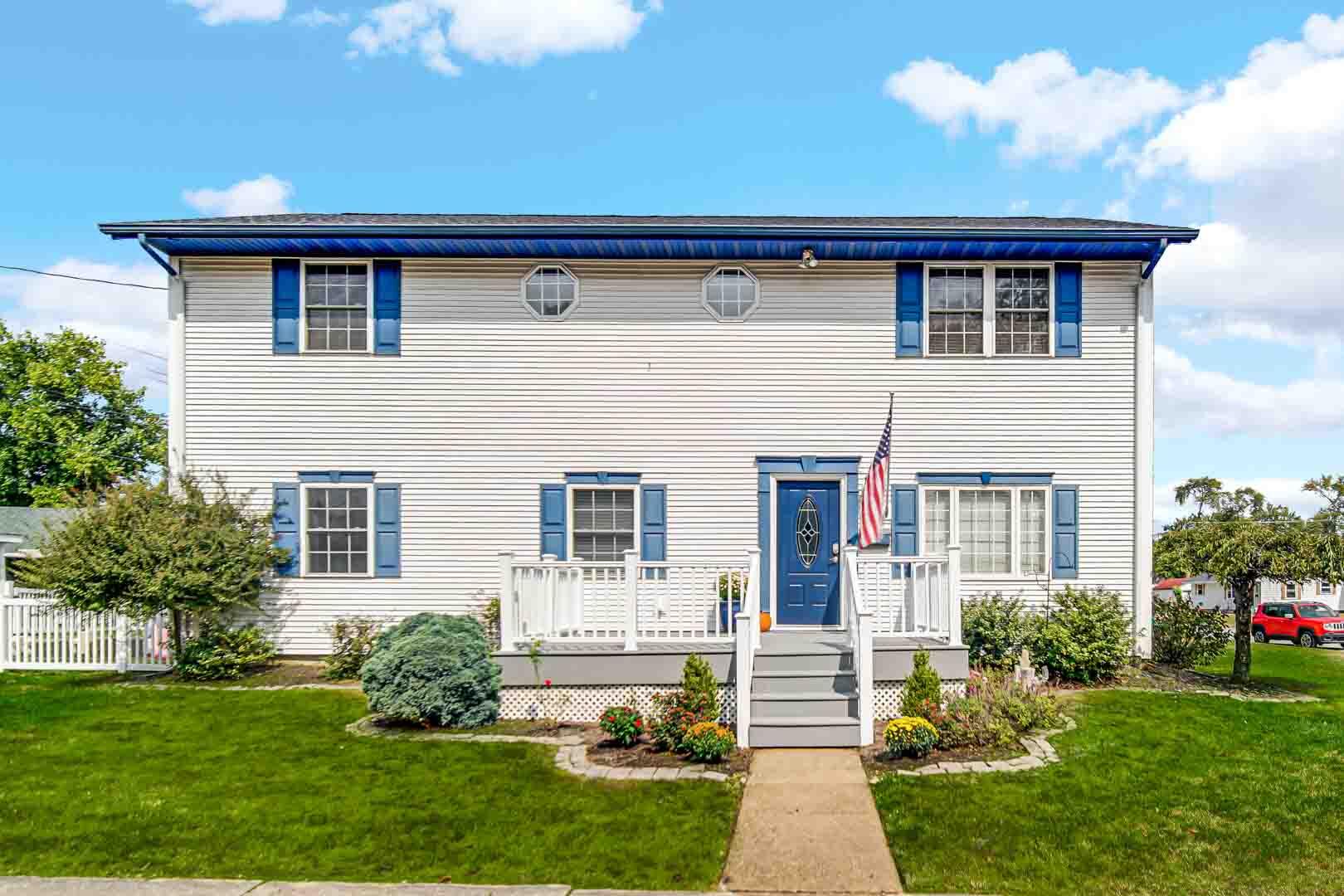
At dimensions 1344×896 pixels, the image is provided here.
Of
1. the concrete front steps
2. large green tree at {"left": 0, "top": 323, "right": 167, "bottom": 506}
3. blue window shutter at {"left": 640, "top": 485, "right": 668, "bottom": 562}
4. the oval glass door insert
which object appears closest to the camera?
the concrete front steps

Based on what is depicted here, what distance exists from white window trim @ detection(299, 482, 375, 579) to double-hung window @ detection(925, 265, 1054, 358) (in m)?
8.27

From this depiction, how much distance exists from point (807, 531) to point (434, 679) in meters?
5.38

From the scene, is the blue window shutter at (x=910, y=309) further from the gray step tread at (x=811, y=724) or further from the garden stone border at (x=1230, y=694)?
the gray step tread at (x=811, y=724)

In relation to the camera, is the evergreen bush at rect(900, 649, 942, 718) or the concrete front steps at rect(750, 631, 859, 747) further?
the concrete front steps at rect(750, 631, 859, 747)

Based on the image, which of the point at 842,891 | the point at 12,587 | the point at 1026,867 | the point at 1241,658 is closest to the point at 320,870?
the point at 842,891

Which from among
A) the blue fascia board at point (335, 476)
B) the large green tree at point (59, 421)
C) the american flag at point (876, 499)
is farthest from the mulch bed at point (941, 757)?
the large green tree at point (59, 421)

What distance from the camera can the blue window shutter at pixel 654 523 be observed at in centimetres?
1174

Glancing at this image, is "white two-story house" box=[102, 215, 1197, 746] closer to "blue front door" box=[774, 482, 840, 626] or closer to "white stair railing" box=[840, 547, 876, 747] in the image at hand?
"blue front door" box=[774, 482, 840, 626]

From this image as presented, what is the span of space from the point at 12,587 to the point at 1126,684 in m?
15.6

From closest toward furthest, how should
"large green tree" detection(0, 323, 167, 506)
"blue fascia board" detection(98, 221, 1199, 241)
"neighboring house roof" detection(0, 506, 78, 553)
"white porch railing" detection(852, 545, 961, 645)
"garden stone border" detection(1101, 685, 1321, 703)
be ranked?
"white porch railing" detection(852, 545, 961, 645), "garden stone border" detection(1101, 685, 1321, 703), "blue fascia board" detection(98, 221, 1199, 241), "neighboring house roof" detection(0, 506, 78, 553), "large green tree" detection(0, 323, 167, 506)

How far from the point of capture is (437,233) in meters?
11.6

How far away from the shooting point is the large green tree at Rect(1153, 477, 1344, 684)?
10695mm


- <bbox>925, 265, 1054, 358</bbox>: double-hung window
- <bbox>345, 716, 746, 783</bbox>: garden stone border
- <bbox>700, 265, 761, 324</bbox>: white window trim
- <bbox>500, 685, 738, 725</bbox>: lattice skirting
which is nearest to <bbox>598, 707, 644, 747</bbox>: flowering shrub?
<bbox>345, 716, 746, 783</bbox>: garden stone border

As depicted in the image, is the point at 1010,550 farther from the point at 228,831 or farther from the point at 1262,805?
the point at 228,831
